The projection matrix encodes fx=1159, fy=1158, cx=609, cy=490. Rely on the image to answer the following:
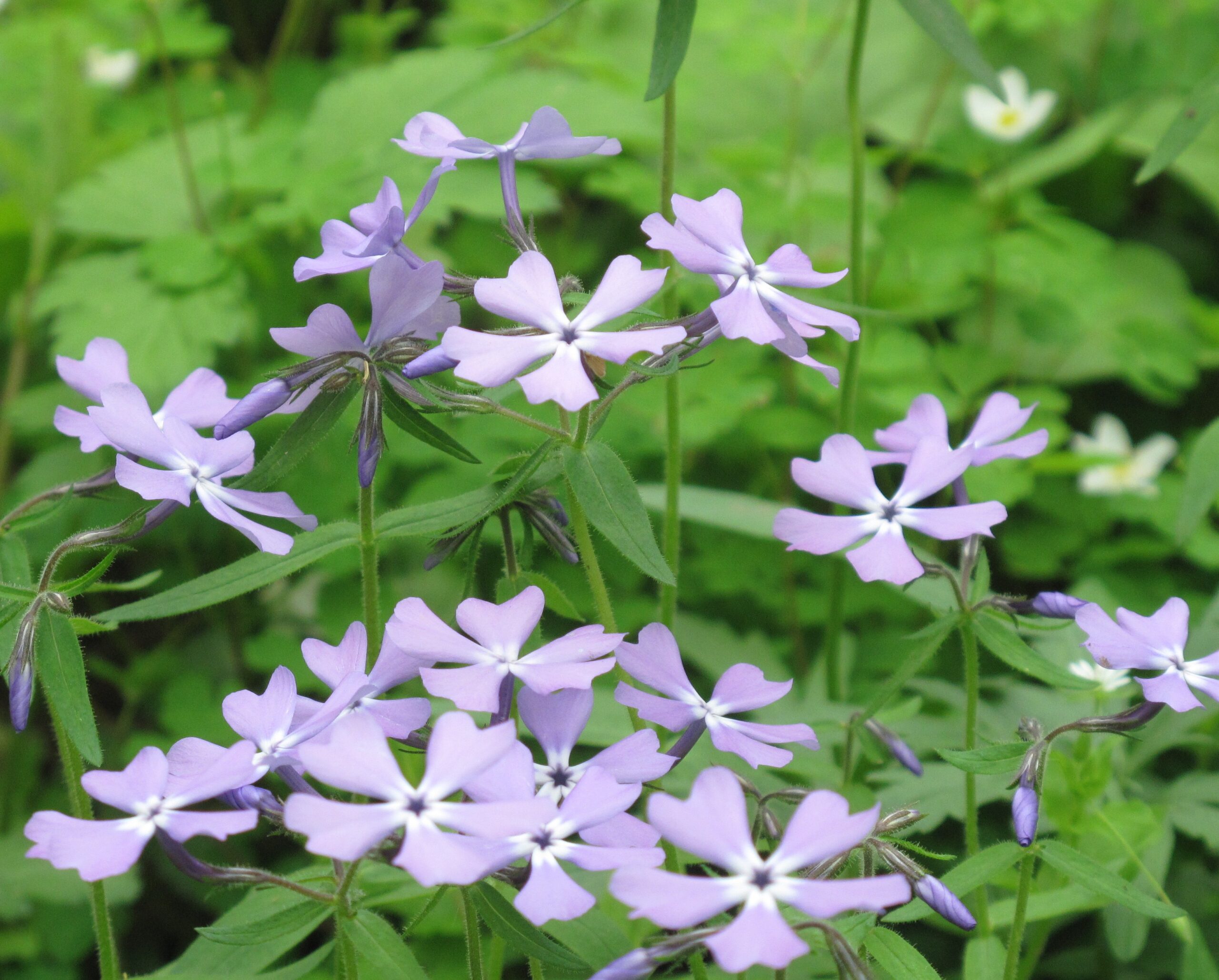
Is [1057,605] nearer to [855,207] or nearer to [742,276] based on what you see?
[742,276]

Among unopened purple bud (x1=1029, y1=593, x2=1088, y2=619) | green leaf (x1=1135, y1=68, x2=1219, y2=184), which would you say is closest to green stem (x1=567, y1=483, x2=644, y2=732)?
unopened purple bud (x1=1029, y1=593, x2=1088, y2=619)

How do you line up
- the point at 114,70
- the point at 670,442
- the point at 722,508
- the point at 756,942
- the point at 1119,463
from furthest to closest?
1. the point at 114,70
2. the point at 1119,463
3. the point at 722,508
4. the point at 670,442
5. the point at 756,942

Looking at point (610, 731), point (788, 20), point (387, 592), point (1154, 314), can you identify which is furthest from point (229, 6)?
point (610, 731)

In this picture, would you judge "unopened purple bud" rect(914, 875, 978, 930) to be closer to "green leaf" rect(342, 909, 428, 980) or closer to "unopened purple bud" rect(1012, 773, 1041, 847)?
"unopened purple bud" rect(1012, 773, 1041, 847)

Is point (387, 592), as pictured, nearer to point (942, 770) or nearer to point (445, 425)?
point (445, 425)

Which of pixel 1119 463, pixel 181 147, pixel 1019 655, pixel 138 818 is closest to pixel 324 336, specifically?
Result: pixel 138 818

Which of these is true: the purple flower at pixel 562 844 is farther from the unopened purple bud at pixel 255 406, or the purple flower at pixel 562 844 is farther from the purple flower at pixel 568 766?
the unopened purple bud at pixel 255 406

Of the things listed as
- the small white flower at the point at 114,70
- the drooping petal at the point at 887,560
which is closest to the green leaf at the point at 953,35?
the drooping petal at the point at 887,560
